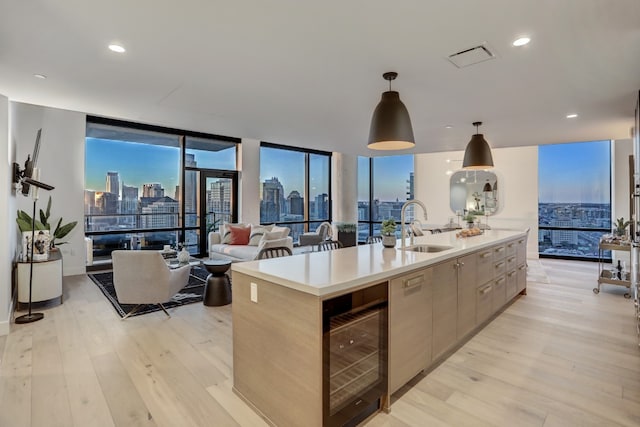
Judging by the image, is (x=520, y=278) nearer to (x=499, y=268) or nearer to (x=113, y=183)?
(x=499, y=268)

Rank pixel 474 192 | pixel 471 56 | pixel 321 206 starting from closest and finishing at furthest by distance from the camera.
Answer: pixel 471 56 < pixel 474 192 < pixel 321 206

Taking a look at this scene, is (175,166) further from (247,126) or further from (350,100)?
(350,100)

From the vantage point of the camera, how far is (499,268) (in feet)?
12.2

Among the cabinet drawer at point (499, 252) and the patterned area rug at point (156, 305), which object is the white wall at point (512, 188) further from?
the patterned area rug at point (156, 305)

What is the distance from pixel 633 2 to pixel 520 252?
3.21 m

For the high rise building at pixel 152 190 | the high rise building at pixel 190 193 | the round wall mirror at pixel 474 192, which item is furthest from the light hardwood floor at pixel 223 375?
the round wall mirror at pixel 474 192

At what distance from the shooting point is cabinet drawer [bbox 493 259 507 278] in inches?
142

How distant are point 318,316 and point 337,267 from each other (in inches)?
21.8

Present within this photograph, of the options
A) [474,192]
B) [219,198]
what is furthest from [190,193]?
[474,192]

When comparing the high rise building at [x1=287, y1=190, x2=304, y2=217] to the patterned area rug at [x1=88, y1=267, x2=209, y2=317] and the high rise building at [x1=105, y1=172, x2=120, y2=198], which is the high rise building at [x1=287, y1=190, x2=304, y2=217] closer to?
the patterned area rug at [x1=88, y1=267, x2=209, y2=317]

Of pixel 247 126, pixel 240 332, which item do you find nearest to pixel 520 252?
pixel 240 332

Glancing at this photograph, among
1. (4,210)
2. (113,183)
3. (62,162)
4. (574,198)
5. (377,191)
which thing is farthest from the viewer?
(377,191)

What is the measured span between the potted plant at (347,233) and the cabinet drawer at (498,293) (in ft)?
18.6

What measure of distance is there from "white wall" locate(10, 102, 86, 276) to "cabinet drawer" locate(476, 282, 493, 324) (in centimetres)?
651
